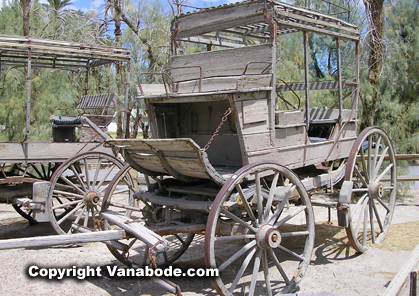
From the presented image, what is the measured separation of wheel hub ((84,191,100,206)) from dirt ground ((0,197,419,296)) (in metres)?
0.61

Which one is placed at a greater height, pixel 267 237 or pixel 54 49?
pixel 54 49

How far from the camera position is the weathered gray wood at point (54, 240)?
2.92 metres

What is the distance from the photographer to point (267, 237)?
384 centimetres

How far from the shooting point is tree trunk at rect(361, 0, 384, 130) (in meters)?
9.87

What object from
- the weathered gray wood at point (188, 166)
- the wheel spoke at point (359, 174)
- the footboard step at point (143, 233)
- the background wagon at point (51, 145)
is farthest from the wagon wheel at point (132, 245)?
the wheel spoke at point (359, 174)

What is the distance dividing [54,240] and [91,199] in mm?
3285

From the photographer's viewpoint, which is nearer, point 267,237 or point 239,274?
point 239,274

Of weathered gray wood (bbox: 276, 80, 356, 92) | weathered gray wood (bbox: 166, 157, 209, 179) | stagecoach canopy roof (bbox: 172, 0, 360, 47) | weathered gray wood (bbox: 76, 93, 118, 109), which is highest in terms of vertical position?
stagecoach canopy roof (bbox: 172, 0, 360, 47)

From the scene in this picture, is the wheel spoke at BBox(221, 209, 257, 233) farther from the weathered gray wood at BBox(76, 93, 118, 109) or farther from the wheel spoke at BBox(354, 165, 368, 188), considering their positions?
the weathered gray wood at BBox(76, 93, 118, 109)

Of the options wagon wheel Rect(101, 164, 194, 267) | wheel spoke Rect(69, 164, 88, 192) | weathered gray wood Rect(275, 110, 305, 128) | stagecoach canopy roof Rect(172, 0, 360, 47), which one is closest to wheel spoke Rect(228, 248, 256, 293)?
wagon wheel Rect(101, 164, 194, 267)

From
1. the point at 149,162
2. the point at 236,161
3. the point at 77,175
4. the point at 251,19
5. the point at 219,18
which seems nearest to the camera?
the point at 149,162

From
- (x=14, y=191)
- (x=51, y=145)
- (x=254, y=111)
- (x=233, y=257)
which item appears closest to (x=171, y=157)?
(x=254, y=111)

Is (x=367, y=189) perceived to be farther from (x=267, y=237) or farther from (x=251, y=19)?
(x=251, y=19)

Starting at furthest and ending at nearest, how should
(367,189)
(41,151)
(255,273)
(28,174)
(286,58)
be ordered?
(286,58) < (28,174) < (41,151) < (367,189) < (255,273)
